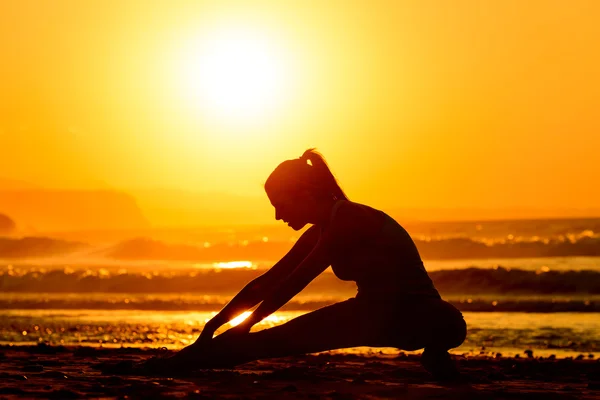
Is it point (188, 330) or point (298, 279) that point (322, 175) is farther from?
point (188, 330)

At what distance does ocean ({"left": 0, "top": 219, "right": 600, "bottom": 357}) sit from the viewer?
40.9ft

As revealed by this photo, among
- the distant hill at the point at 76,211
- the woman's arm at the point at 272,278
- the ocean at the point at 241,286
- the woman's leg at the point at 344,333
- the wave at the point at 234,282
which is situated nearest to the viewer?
the woman's leg at the point at 344,333

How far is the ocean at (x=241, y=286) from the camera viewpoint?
1246 centimetres

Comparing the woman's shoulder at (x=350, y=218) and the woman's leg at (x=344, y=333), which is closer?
the woman's shoulder at (x=350, y=218)

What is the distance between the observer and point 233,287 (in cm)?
2708

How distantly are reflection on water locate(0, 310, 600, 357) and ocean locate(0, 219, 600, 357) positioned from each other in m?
0.02

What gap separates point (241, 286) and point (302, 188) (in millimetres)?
22703

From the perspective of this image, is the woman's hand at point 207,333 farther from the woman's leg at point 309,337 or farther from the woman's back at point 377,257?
the woman's back at point 377,257

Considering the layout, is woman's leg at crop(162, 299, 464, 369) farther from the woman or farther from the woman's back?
the woman's back

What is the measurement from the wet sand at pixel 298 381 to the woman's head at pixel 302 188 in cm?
109

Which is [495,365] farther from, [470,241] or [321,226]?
[470,241]

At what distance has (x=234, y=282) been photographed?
27828 mm

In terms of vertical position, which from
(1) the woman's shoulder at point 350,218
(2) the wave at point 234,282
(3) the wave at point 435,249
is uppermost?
(3) the wave at point 435,249

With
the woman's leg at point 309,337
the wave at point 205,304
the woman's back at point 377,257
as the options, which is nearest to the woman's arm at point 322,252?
the woman's back at point 377,257
